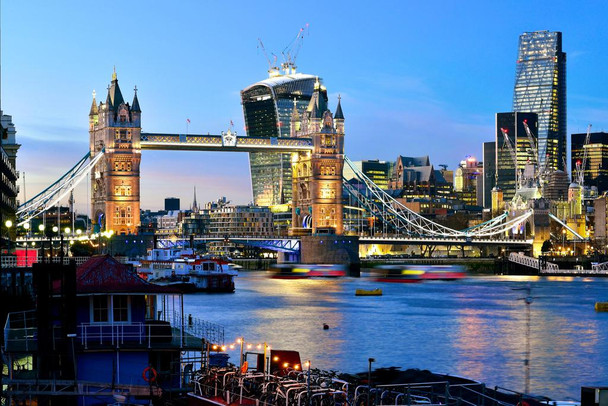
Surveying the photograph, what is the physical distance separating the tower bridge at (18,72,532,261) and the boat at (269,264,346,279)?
582cm

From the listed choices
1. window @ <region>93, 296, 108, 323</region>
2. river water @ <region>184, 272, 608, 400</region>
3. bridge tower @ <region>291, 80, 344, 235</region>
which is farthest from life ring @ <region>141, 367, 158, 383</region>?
bridge tower @ <region>291, 80, 344, 235</region>

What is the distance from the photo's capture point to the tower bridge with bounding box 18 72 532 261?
13038cm

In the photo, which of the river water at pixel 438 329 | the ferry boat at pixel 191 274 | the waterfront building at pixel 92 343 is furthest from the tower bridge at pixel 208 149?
the waterfront building at pixel 92 343

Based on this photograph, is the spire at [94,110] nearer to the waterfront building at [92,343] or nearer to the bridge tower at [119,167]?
the bridge tower at [119,167]

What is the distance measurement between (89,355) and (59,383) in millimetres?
1302

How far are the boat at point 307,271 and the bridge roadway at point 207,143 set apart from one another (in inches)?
566

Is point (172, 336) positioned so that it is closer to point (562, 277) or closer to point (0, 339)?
point (0, 339)

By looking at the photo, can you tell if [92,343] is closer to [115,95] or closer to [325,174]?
[115,95]

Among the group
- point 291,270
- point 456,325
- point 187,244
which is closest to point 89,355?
point 456,325

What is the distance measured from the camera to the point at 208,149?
432 ft

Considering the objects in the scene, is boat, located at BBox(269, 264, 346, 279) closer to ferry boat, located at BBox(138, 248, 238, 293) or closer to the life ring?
ferry boat, located at BBox(138, 248, 238, 293)

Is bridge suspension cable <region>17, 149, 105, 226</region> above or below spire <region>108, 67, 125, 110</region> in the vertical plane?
below

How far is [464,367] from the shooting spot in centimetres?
4359

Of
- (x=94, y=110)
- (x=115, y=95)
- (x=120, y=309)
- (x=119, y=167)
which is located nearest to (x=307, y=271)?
(x=119, y=167)
